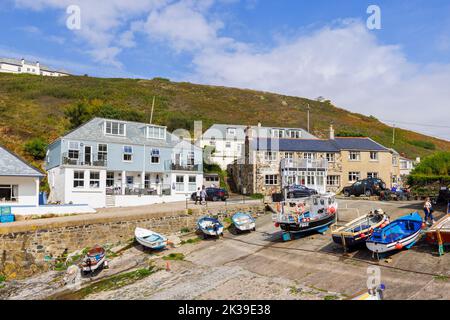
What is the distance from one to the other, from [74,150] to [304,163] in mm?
24534

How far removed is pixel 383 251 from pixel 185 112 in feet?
236

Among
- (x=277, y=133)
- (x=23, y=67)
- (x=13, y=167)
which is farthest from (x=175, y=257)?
(x=23, y=67)

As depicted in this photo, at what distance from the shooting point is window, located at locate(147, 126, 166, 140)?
40969mm

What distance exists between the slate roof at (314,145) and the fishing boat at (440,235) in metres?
25.7

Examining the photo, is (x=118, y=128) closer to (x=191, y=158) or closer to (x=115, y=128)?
(x=115, y=128)

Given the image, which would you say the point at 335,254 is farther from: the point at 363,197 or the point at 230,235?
the point at 363,197

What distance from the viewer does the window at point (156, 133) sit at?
4097 cm

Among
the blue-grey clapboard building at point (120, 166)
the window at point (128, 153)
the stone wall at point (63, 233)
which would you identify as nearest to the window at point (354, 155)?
the blue-grey clapboard building at point (120, 166)

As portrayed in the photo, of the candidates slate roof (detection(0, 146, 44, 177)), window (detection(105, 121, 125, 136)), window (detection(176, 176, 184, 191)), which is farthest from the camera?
window (detection(176, 176, 184, 191))

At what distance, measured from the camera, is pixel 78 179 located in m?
34.5

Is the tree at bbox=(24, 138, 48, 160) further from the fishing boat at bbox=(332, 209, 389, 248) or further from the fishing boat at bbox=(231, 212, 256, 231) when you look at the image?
the fishing boat at bbox=(332, 209, 389, 248)

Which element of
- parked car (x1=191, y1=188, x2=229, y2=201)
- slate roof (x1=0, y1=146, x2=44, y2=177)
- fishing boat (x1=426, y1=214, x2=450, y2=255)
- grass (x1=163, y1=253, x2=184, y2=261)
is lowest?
grass (x1=163, y1=253, x2=184, y2=261)

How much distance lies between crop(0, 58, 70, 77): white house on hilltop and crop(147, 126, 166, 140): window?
97.9 m

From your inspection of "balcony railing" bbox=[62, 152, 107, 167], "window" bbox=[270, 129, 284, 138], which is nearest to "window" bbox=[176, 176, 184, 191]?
"balcony railing" bbox=[62, 152, 107, 167]
